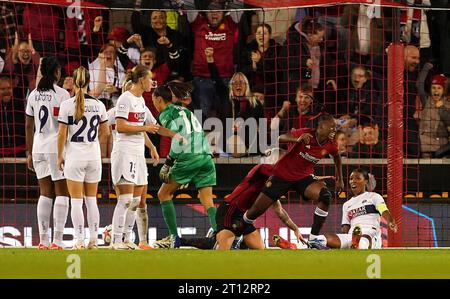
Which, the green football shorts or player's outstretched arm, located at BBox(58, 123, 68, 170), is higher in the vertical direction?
player's outstretched arm, located at BBox(58, 123, 68, 170)

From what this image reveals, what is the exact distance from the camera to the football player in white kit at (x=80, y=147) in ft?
41.9

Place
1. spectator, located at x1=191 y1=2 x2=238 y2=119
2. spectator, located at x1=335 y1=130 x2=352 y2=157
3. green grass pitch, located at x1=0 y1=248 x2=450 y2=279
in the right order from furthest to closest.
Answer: spectator, located at x1=191 y1=2 x2=238 y2=119, spectator, located at x1=335 y1=130 x2=352 y2=157, green grass pitch, located at x1=0 y1=248 x2=450 y2=279

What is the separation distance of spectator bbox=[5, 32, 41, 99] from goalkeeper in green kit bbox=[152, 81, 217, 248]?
10.9ft

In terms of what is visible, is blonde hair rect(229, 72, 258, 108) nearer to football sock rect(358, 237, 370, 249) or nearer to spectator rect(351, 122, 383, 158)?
spectator rect(351, 122, 383, 158)

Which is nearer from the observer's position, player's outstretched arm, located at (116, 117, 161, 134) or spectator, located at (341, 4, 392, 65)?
player's outstretched arm, located at (116, 117, 161, 134)

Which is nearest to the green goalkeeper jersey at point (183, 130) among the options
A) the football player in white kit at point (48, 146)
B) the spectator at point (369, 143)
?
the football player in white kit at point (48, 146)

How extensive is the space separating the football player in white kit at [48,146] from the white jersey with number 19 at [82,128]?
38cm

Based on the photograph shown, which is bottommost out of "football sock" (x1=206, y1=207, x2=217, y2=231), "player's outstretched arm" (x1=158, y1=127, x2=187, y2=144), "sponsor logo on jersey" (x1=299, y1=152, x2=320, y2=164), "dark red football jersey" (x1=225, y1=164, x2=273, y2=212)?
"football sock" (x1=206, y1=207, x2=217, y2=231)

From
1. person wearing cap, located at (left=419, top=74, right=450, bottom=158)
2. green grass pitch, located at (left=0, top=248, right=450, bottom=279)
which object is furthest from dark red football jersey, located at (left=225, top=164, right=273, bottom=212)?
person wearing cap, located at (left=419, top=74, right=450, bottom=158)

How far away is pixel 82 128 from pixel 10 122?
447 cm

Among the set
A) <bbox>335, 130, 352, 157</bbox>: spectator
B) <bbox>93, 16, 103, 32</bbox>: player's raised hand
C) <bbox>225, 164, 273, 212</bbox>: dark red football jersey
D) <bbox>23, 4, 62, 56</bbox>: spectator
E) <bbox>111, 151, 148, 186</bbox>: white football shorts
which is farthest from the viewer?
<bbox>93, 16, 103, 32</bbox>: player's raised hand

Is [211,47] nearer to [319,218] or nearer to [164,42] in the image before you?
[164,42]

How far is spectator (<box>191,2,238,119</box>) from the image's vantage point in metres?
17.0

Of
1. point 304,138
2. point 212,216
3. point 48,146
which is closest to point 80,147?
point 48,146
